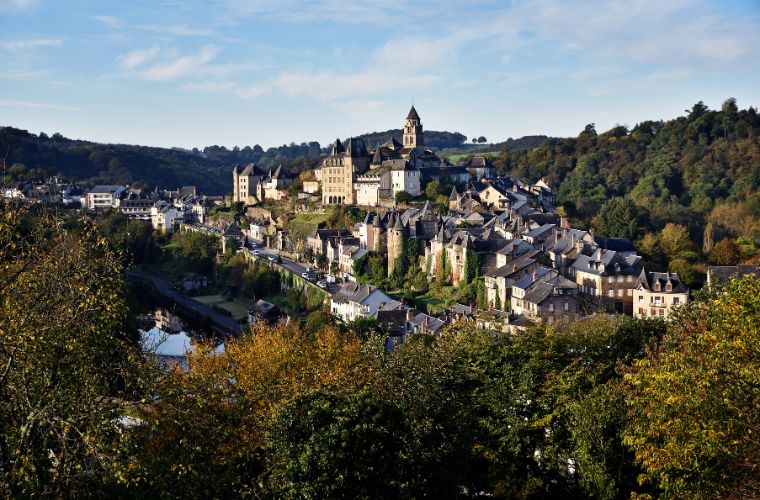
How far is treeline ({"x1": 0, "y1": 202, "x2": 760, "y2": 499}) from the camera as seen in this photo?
11.6m

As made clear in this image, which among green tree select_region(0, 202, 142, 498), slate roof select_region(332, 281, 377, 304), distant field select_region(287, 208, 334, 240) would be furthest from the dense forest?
→ green tree select_region(0, 202, 142, 498)

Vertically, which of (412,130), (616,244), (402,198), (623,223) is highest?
(412,130)

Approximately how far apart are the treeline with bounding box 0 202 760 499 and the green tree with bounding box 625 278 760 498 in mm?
32

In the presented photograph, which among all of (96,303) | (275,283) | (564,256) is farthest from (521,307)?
(96,303)

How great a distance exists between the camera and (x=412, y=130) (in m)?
79.0

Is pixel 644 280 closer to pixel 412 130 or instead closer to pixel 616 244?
pixel 616 244

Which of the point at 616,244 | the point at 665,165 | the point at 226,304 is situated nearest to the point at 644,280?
the point at 616,244

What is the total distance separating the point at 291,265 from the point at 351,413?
4706cm

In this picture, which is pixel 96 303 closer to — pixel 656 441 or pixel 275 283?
pixel 656 441

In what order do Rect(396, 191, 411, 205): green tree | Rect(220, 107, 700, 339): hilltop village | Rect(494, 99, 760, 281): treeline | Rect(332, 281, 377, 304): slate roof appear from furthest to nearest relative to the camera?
Rect(396, 191, 411, 205): green tree < Rect(494, 99, 760, 281): treeline < Rect(332, 281, 377, 304): slate roof < Rect(220, 107, 700, 339): hilltop village

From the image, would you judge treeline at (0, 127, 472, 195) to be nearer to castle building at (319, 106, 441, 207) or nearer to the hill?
the hill

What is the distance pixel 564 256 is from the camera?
150 feet

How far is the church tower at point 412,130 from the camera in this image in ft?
259

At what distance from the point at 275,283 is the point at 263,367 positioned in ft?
128
